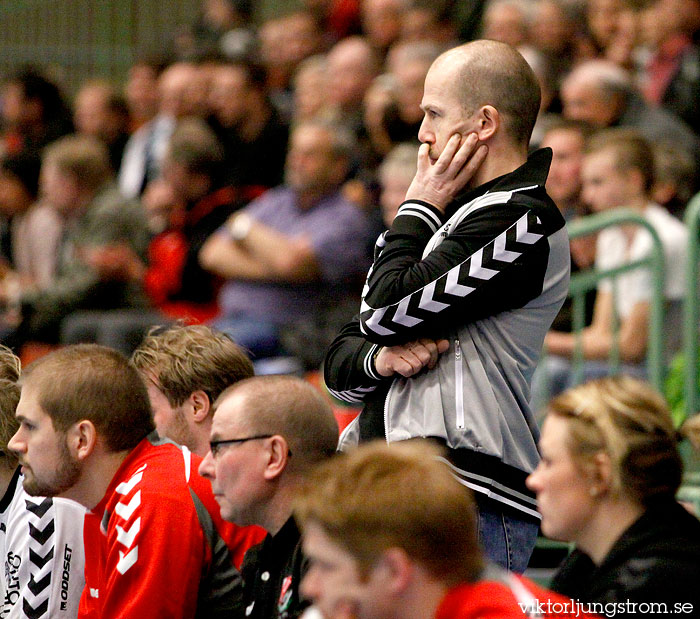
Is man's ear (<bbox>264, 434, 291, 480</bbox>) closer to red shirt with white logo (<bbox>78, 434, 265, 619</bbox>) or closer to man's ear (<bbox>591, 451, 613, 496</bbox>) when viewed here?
red shirt with white logo (<bbox>78, 434, 265, 619</bbox>)

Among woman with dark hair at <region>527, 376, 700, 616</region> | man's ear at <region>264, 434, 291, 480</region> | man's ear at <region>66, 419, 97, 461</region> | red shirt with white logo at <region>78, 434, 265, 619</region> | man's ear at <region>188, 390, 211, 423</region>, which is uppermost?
woman with dark hair at <region>527, 376, 700, 616</region>

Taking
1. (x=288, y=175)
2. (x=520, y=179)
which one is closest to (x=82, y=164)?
(x=288, y=175)

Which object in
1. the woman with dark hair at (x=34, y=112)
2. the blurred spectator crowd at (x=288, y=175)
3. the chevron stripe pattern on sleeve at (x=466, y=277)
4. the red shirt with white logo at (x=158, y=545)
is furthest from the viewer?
the woman with dark hair at (x=34, y=112)

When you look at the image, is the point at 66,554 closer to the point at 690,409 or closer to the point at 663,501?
the point at 663,501

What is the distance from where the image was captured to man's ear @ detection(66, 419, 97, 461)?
127 inches

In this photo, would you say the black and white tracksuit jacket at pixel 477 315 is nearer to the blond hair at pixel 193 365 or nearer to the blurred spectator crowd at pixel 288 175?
the blond hair at pixel 193 365

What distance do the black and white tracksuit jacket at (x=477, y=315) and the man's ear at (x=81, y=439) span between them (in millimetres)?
804

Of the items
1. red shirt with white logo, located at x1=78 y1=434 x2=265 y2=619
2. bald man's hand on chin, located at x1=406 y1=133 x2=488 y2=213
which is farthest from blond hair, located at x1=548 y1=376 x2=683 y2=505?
red shirt with white logo, located at x1=78 y1=434 x2=265 y2=619

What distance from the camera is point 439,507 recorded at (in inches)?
79.4

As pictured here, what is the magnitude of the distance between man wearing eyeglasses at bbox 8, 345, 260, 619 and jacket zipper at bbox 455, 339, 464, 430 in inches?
32.9

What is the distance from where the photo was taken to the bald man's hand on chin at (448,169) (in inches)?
114

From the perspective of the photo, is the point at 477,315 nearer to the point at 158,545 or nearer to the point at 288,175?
the point at 158,545

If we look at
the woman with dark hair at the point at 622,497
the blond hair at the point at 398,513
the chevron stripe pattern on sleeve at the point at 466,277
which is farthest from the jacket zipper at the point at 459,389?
the blond hair at the point at 398,513

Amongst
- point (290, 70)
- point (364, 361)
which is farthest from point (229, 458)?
point (290, 70)
